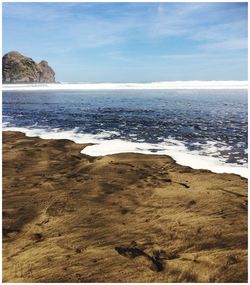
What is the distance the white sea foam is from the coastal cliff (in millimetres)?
99041

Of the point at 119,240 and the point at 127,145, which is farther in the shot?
the point at 127,145

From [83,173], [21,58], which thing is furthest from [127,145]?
[21,58]

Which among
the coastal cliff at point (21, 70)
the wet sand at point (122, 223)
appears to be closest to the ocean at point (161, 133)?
the wet sand at point (122, 223)

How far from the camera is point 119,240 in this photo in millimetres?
4641

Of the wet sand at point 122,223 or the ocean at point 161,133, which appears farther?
the ocean at point 161,133

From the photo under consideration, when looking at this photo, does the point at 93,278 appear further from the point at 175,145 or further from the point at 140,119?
the point at 140,119

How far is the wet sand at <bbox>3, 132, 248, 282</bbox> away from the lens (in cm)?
402

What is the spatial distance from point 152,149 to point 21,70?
374ft

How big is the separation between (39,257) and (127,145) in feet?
20.8

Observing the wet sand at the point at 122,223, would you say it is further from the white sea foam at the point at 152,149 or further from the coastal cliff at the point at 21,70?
the coastal cliff at the point at 21,70

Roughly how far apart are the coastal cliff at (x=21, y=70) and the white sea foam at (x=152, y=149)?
325ft

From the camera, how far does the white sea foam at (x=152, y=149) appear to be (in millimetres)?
7955

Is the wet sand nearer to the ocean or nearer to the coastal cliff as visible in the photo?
the ocean

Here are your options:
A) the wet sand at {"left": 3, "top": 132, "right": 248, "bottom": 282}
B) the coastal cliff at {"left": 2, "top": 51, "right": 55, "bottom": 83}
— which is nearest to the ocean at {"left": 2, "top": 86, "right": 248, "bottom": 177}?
the wet sand at {"left": 3, "top": 132, "right": 248, "bottom": 282}
